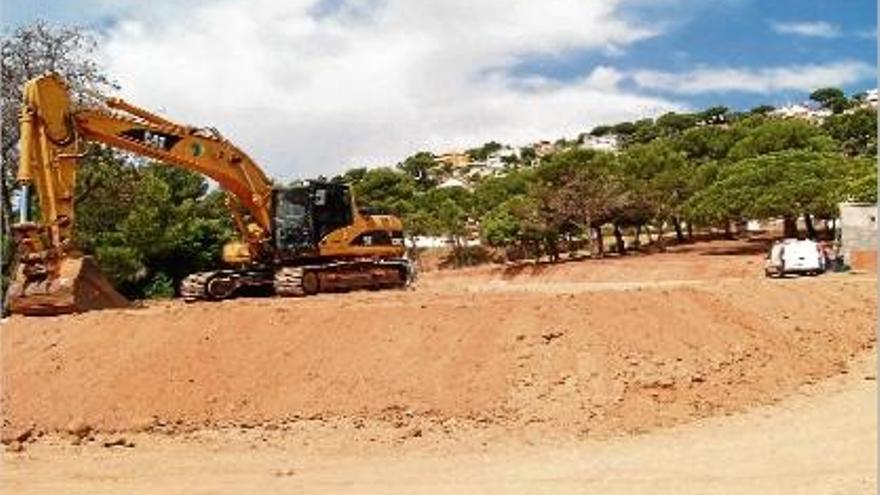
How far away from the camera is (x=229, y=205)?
24125mm

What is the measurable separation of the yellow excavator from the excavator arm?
0.06 feet

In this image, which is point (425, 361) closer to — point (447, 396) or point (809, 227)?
point (447, 396)

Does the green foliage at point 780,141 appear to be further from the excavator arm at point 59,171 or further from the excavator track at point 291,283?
the excavator arm at point 59,171

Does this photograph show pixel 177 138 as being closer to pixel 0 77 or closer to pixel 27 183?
pixel 27 183

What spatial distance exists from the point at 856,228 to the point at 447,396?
68.6 ft

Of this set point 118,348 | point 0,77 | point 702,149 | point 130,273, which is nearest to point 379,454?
point 118,348

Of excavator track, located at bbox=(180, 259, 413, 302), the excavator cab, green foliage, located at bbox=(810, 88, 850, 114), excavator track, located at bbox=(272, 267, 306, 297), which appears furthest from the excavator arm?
green foliage, located at bbox=(810, 88, 850, 114)

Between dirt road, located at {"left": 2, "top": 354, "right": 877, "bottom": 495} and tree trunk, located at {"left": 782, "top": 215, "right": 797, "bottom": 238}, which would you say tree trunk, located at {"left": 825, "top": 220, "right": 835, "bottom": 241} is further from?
dirt road, located at {"left": 2, "top": 354, "right": 877, "bottom": 495}

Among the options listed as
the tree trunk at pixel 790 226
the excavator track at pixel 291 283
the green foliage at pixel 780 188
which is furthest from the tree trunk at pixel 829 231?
the excavator track at pixel 291 283

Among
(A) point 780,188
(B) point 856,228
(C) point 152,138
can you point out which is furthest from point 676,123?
(C) point 152,138

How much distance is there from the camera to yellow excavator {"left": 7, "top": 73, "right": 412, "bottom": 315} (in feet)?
63.3

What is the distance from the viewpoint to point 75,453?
1473cm

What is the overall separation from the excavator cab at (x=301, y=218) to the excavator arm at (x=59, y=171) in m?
2.56

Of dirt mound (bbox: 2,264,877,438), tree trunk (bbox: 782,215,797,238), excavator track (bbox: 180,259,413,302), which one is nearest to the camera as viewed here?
dirt mound (bbox: 2,264,877,438)
